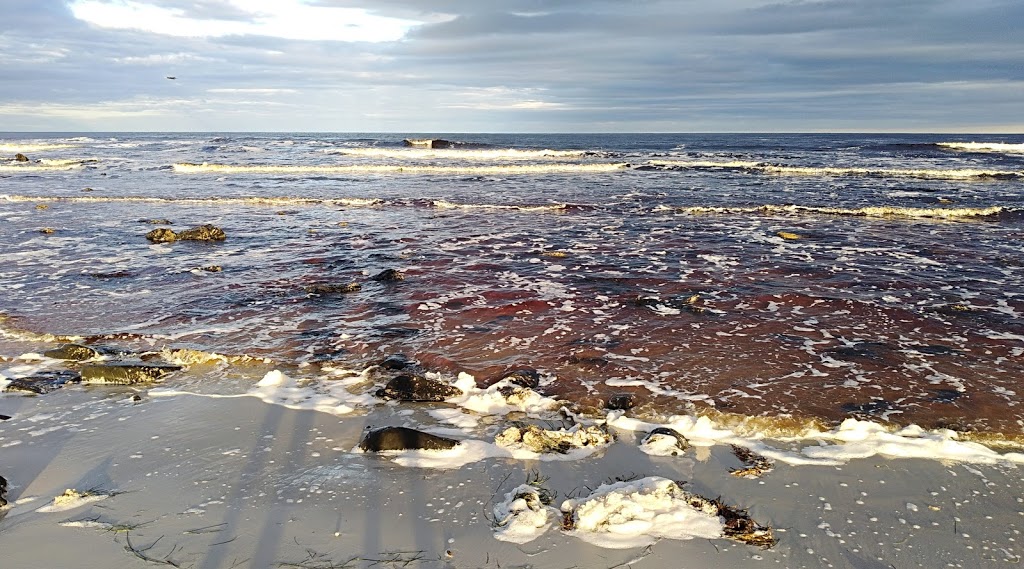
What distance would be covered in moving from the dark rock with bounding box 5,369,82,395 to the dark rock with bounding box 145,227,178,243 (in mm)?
8733

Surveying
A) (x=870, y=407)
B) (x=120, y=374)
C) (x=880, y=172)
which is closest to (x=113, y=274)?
(x=120, y=374)

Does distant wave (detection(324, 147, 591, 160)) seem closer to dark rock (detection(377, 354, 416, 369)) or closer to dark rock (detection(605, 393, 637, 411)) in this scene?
dark rock (detection(377, 354, 416, 369))

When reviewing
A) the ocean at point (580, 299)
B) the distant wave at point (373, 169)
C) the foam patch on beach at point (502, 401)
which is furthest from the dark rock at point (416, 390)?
the distant wave at point (373, 169)

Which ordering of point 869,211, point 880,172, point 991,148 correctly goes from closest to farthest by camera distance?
point 869,211, point 880,172, point 991,148

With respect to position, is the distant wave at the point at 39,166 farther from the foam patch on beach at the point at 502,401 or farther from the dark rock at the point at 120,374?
the foam patch on beach at the point at 502,401

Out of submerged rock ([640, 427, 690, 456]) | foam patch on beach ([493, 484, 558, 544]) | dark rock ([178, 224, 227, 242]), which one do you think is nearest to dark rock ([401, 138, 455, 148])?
dark rock ([178, 224, 227, 242])

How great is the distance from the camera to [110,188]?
87.2 ft

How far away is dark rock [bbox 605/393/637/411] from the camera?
590 cm

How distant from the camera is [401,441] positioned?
4.93 metres

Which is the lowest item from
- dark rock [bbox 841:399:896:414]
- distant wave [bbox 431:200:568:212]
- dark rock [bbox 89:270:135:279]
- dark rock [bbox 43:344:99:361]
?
dark rock [bbox 841:399:896:414]

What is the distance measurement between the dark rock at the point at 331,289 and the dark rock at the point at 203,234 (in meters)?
5.83

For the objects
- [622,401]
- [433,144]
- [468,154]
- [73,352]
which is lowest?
[622,401]

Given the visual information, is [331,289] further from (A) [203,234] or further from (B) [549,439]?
(A) [203,234]

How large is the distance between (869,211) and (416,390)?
731 inches
